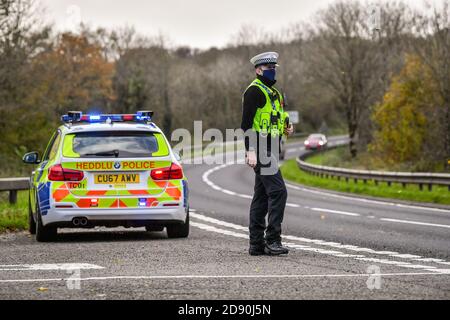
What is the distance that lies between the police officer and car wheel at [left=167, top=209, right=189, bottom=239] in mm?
2471

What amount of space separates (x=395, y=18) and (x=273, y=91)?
59.5m

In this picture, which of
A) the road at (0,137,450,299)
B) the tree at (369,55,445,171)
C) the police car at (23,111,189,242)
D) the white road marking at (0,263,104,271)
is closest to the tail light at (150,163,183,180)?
the police car at (23,111,189,242)

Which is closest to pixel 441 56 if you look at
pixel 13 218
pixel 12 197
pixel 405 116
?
pixel 405 116

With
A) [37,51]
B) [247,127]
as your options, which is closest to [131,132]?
[247,127]

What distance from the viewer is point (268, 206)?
1077 centimetres

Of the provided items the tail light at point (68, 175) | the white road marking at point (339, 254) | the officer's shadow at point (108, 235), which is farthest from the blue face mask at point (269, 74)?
the officer's shadow at point (108, 235)

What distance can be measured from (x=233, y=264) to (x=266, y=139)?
1.56 metres

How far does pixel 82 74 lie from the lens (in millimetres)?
86312

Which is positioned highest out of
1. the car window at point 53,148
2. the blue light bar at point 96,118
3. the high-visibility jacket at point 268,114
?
the high-visibility jacket at point 268,114

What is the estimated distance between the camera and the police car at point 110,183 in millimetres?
12383

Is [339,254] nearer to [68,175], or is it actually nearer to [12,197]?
[68,175]

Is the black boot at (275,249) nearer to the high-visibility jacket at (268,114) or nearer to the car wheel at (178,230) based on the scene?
the high-visibility jacket at (268,114)

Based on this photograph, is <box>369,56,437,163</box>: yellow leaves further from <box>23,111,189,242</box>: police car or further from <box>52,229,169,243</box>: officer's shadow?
<box>23,111,189,242</box>: police car

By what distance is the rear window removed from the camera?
12.6m
